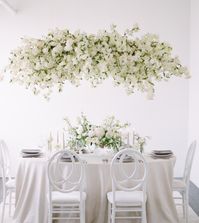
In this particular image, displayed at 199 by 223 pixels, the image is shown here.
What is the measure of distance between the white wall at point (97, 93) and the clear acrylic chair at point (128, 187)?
2757 mm

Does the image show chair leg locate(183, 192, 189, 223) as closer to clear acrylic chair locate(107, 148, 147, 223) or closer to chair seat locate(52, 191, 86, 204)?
clear acrylic chair locate(107, 148, 147, 223)

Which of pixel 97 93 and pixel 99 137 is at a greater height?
pixel 97 93

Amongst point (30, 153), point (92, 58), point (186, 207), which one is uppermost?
point (92, 58)

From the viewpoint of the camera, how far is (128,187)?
4.81 meters

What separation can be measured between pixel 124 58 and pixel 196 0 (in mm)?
3635

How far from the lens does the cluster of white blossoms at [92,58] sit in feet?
13.2

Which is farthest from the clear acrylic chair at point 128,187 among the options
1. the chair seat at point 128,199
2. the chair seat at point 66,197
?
the chair seat at point 66,197

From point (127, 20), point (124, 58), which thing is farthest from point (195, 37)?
point (124, 58)

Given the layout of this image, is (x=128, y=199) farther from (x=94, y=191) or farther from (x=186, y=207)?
(x=186, y=207)

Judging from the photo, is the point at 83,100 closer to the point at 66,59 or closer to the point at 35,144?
the point at 35,144

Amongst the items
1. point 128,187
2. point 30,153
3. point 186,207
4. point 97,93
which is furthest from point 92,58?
point 97,93

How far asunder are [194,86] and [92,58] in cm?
362

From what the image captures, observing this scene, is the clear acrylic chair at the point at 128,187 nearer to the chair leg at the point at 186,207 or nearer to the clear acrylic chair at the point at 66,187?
the clear acrylic chair at the point at 66,187

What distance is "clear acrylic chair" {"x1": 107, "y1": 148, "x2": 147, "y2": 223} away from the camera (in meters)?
4.54
